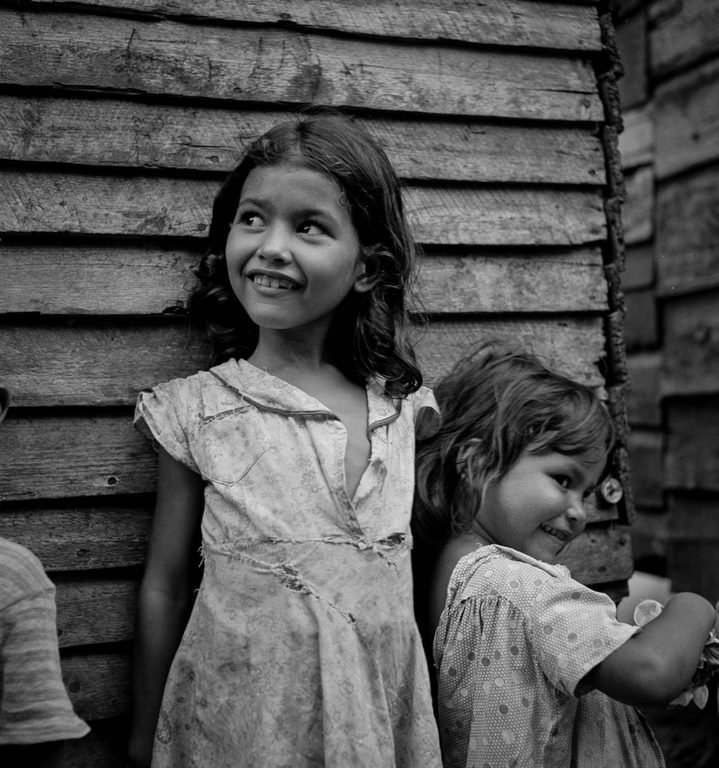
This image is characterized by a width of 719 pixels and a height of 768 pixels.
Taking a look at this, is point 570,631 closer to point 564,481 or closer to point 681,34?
point 564,481

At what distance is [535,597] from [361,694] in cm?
45

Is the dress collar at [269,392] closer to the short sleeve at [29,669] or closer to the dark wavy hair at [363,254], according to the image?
the dark wavy hair at [363,254]

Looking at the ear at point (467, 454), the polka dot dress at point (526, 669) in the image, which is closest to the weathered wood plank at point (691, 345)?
the ear at point (467, 454)

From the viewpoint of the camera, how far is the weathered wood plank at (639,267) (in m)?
5.38

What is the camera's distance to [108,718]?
2539 mm

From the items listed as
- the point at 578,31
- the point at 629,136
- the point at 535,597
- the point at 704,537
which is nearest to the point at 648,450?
the point at 704,537

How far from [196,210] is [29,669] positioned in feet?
4.09

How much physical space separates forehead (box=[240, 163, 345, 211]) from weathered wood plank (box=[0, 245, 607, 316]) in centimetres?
33

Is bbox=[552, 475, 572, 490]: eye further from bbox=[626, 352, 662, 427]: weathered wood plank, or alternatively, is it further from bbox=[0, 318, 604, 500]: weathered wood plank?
bbox=[626, 352, 662, 427]: weathered wood plank

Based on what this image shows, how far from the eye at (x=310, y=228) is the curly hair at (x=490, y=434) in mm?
638

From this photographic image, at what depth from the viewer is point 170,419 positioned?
2447 millimetres

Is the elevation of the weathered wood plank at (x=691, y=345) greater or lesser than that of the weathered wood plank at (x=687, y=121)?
lesser

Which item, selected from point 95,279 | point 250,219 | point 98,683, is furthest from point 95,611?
point 250,219

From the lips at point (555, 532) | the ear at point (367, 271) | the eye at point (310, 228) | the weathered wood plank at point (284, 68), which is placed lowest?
the lips at point (555, 532)
